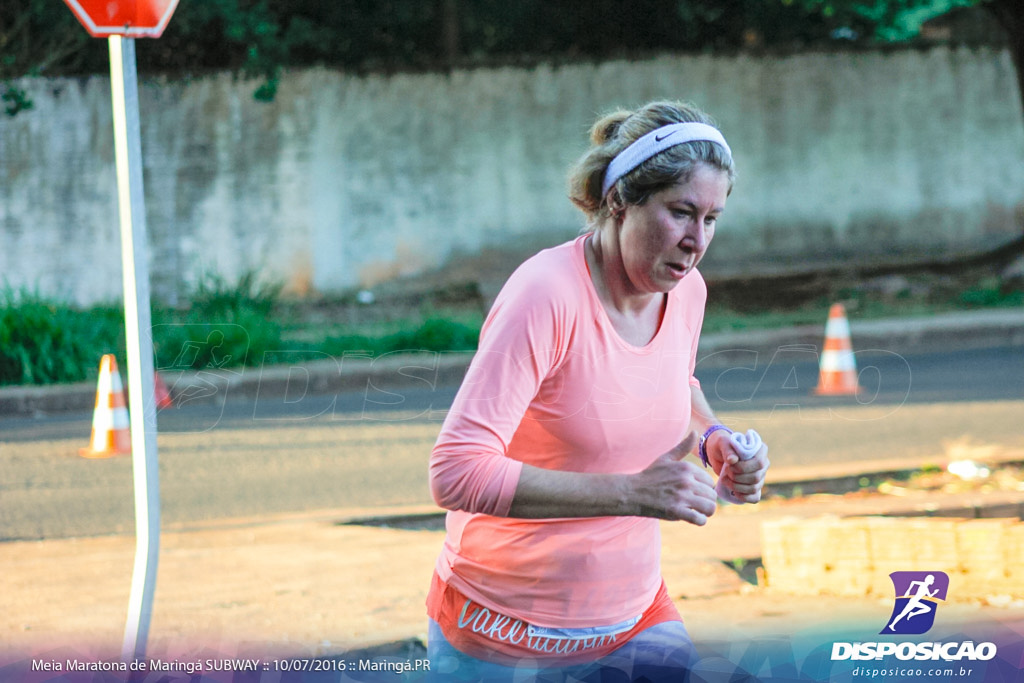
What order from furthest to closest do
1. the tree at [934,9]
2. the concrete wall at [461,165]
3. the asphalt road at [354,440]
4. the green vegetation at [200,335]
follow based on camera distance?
1. the concrete wall at [461,165]
2. the tree at [934,9]
3. the green vegetation at [200,335]
4. the asphalt road at [354,440]

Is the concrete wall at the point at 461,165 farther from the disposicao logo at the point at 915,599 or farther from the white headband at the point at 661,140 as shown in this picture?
the white headband at the point at 661,140

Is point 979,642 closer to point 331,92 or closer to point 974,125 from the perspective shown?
point 331,92

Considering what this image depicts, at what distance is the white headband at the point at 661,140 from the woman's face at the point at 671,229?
0.06 m

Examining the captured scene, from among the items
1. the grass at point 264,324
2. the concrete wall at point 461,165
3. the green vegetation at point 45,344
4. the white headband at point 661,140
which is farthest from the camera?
the concrete wall at point 461,165

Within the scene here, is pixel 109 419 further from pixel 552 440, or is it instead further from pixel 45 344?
pixel 552 440

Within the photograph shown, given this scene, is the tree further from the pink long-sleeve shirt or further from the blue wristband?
the pink long-sleeve shirt

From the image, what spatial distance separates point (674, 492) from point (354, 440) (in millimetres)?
6228

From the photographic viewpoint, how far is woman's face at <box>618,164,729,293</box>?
2236 mm

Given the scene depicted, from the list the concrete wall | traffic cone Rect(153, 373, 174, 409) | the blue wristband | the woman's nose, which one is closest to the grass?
the concrete wall

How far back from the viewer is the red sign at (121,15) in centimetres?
342

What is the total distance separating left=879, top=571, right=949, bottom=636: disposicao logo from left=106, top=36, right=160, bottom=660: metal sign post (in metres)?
2.10

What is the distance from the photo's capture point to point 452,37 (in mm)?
15719

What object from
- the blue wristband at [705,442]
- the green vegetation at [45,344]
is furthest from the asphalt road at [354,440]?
the blue wristband at [705,442]

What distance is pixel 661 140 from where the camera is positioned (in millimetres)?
2217
